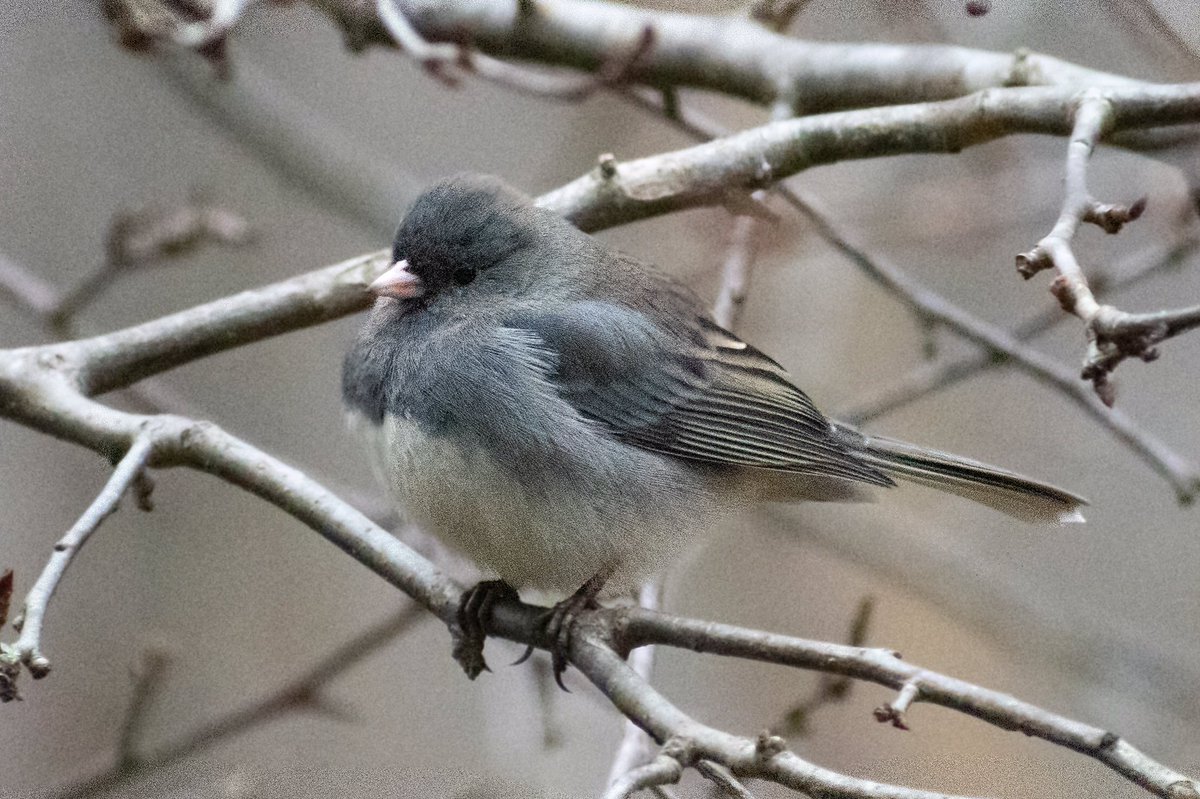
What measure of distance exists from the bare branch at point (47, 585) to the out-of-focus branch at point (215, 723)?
773 mm

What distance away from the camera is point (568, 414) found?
120 inches

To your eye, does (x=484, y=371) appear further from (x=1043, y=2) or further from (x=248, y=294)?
(x=1043, y=2)

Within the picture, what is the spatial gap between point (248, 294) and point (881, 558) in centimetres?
253

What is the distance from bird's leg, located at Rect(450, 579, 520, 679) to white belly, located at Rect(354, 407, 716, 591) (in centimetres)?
10

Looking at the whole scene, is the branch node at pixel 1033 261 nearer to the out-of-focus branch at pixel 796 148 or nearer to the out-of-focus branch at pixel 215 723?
the out-of-focus branch at pixel 796 148

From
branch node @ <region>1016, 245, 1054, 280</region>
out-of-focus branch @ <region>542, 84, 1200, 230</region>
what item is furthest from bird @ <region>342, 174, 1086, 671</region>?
branch node @ <region>1016, 245, 1054, 280</region>

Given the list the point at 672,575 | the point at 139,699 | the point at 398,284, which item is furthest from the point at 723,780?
the point at 672,575

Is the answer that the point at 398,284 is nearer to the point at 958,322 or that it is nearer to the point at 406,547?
the point at 406,547

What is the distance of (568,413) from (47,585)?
1289mm

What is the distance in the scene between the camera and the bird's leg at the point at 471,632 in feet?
9.39

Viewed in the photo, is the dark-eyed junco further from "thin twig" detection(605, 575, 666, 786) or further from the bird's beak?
"thin twig" detection(605, 575, 666, 786)

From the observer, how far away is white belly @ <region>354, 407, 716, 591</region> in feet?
9.30

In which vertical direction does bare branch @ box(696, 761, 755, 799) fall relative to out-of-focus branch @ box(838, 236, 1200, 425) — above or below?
below

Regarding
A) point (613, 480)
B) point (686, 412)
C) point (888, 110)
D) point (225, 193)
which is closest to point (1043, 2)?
point (888, 110)
